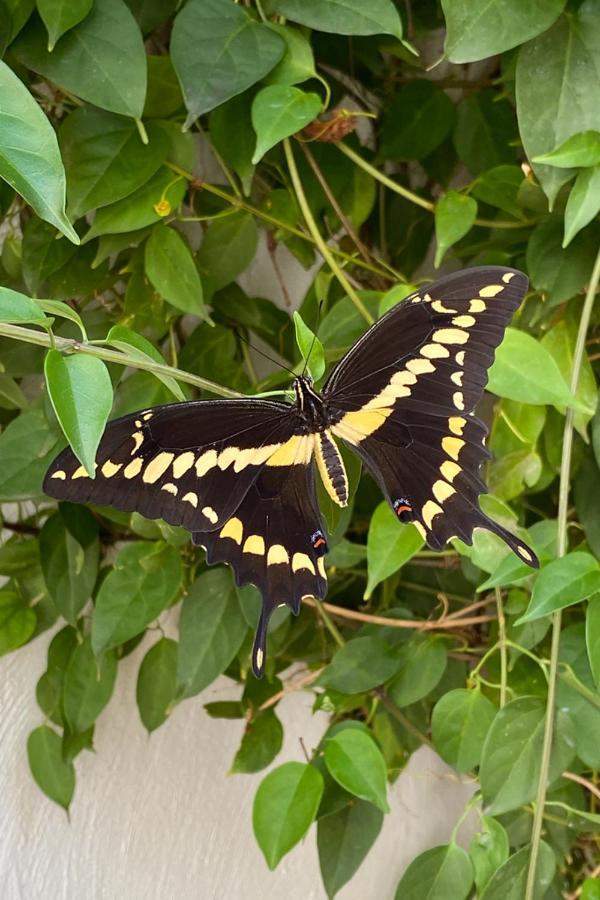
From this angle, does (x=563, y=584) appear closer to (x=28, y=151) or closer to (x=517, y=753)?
(x=517, y=753)

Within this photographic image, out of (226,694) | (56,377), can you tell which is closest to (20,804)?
(226,694)

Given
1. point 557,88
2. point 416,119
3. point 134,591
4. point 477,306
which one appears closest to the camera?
point 477,306

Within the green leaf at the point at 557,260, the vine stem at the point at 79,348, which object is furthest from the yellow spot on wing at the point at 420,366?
the green leaf at the point at 557,260

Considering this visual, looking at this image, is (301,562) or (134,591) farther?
(134,591)

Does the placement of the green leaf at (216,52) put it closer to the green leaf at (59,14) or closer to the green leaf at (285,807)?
the green leaf at (59,14)

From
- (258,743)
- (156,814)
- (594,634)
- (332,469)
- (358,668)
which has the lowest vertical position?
(156,814)

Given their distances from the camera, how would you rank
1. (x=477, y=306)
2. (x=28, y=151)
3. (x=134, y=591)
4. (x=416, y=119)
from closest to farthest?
(x=28, y=151), (x=477, y=306), (x=134, y=591), (x=416, y=119)

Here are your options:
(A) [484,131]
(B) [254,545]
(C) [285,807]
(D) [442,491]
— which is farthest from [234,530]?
(A) [484,131]
